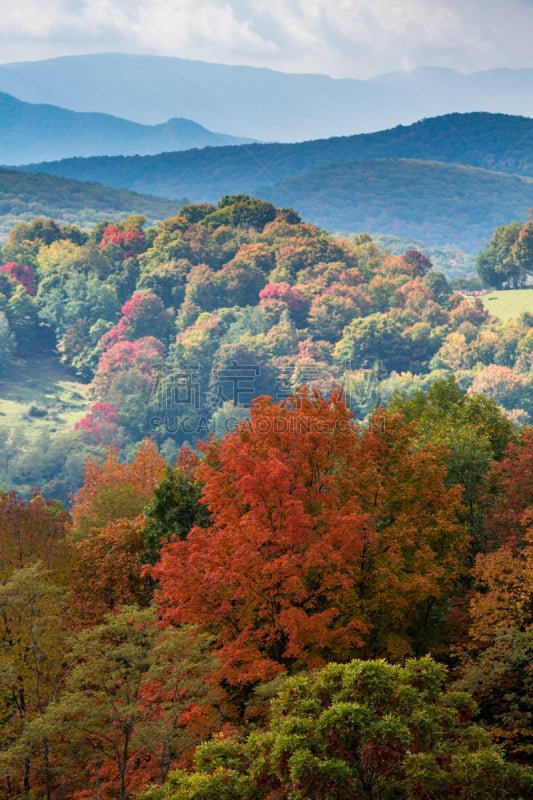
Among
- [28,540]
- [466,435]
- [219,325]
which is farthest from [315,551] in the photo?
[219,325]

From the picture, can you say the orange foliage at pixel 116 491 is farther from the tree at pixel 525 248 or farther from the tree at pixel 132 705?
the tree at pixel 525 248

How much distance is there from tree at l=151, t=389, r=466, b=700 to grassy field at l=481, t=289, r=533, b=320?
133586mm

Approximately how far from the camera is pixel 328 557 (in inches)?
874

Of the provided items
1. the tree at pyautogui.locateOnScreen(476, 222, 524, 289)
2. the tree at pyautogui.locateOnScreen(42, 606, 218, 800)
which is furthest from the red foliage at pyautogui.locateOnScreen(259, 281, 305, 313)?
the tree at pyautogui.locateOnScreen(42, 606, 218, 800)

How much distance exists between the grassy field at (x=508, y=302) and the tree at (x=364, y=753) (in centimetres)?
14545

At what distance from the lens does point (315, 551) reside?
21.9 m

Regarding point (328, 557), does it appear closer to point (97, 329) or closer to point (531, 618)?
point (531, 618)

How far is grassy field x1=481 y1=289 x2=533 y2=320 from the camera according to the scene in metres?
158

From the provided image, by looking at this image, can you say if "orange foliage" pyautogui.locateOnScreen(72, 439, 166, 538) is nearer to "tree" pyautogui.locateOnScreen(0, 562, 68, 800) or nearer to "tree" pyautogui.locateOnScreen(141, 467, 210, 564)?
"tree" pyautogui.locateOnScreen(141, 467, 210, 564)

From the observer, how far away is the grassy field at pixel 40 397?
14112 cm

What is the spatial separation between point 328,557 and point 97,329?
489ft

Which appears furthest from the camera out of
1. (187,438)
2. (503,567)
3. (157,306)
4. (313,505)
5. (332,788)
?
(157,306)

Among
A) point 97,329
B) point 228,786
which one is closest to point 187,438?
point 97,329

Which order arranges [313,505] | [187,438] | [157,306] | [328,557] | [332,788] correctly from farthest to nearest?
[157,306], [187,438], [313,505], [328,557], [332,788]
